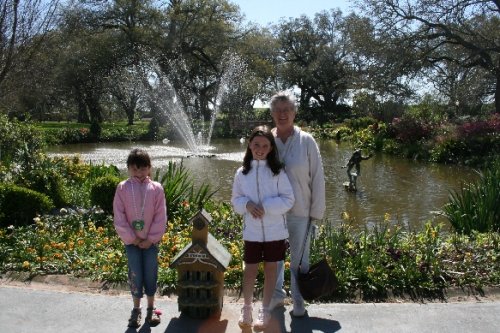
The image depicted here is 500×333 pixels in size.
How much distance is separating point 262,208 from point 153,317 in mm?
1181

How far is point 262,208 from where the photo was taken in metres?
3.41

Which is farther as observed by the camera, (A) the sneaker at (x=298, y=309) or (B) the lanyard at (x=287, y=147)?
(A) the sneaker at (x=298, y=309)

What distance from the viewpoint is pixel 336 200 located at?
9.75 m

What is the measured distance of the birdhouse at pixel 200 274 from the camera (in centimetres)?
365

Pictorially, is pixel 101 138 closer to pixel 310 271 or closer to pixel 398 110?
pixel 398 110

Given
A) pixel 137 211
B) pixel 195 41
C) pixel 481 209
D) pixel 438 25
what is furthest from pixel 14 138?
pixel 195 41

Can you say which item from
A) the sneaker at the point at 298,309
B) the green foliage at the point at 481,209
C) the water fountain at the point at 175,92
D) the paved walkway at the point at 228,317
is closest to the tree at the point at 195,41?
the water fountain at the point at 175,92

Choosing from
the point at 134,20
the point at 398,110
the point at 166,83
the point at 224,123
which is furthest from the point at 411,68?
the point at 134,20

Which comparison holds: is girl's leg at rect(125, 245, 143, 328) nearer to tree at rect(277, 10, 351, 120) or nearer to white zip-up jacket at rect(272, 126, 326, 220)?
white zip-up jacket at rect(272, 126, 326, 220)

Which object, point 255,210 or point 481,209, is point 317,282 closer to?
point 255,210

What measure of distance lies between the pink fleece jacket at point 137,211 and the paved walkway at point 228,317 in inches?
24.4

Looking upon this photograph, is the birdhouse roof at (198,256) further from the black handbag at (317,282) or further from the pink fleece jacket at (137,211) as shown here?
the black handbag at (317,282)

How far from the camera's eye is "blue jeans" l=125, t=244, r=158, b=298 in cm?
369

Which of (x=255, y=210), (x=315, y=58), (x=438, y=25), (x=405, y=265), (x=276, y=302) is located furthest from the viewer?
(x=315, y=58)
